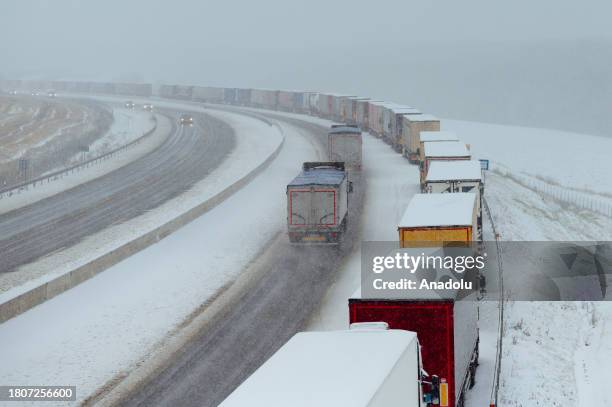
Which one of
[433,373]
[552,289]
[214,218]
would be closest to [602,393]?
[433,373]

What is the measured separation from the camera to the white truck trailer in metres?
10.6

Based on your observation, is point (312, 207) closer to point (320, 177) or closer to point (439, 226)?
point (320, 177)

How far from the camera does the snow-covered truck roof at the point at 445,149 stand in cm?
4231

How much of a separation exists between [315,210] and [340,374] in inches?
948

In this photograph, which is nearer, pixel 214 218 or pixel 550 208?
pixel 214 218

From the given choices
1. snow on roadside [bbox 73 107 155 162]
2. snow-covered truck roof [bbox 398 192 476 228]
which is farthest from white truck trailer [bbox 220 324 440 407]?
snow on roadside [bbox 73 107 155 162]

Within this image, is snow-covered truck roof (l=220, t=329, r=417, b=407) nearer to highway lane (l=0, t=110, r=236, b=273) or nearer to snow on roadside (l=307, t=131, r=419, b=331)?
snow on roadside (l=307, t=131, r=419, b=331)

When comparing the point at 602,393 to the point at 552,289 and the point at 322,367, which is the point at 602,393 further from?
the point at 322,367

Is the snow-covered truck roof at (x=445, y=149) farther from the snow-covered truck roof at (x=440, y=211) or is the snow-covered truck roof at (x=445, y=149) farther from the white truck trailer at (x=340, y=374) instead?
the white truck trailer at (x=340, y=374)

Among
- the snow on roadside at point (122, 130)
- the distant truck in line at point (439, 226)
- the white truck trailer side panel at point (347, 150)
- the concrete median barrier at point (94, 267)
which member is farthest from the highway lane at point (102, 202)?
the distant truck in line at point (439, 226)

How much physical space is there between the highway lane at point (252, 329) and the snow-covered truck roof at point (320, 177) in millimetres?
2645

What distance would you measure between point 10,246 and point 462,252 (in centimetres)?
2110

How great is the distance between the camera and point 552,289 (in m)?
31.8

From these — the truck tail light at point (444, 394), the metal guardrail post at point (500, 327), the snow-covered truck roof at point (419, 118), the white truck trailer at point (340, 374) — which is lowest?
the metal guardrail post at point (500, 327)
